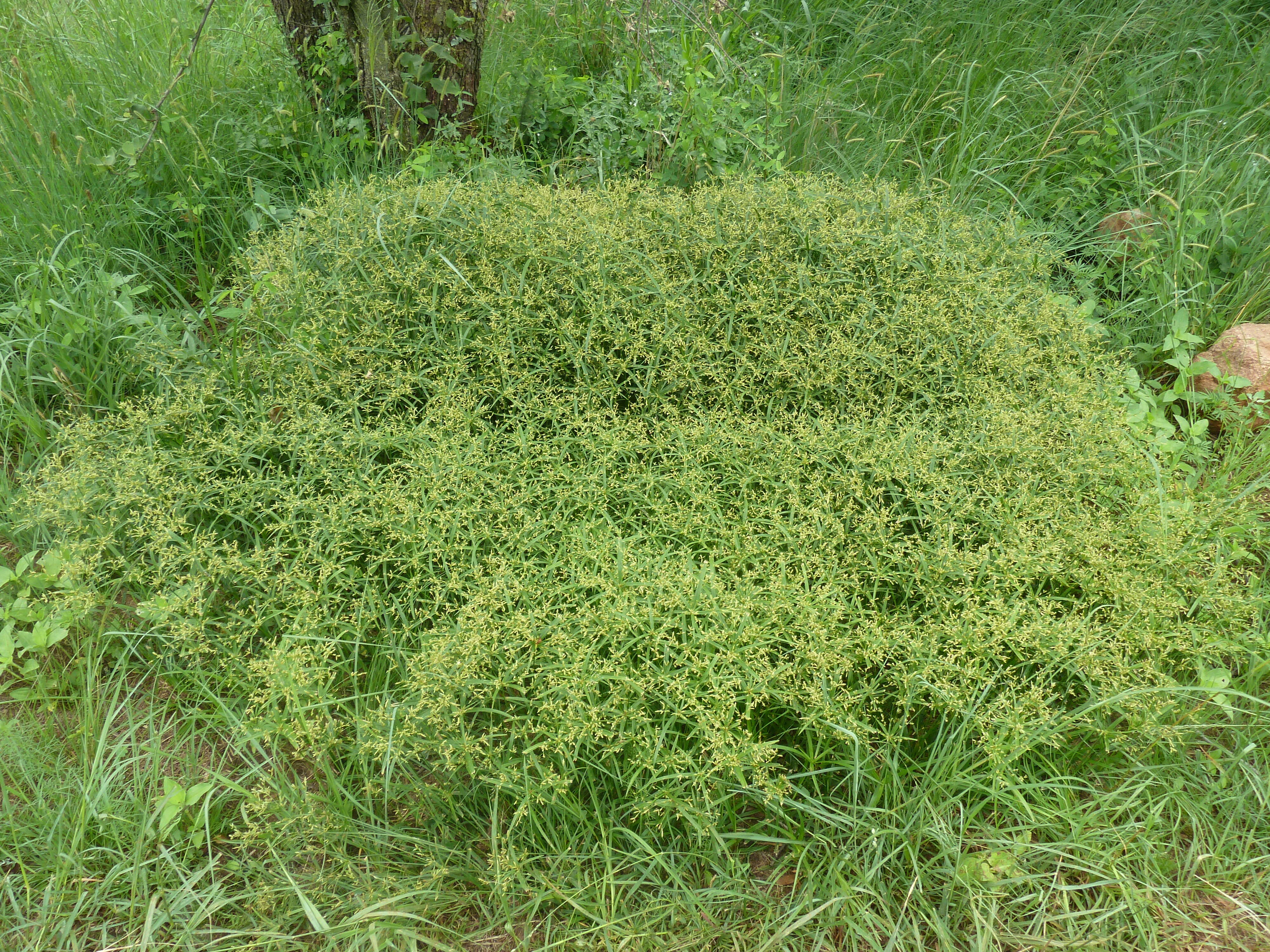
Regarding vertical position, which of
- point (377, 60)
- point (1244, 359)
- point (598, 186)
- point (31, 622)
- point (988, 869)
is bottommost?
point (988, 869)

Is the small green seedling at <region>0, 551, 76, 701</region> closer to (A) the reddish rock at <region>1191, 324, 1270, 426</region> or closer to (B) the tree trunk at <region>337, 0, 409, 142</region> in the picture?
(B) the tree trunk at <region>337, 0, 409, 142</region>

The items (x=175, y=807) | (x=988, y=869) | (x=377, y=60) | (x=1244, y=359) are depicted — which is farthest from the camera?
(x=377, y=60)

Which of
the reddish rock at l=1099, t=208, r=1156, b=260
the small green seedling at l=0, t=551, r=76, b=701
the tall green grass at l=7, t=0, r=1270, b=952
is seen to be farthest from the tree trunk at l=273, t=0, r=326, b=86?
the reddish rock at l=1099, t=208, r=1156, b=260

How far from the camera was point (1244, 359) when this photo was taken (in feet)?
9.89

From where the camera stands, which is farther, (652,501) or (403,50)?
(403,50)

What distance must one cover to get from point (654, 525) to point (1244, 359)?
2398 mm

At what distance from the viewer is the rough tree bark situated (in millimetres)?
3449

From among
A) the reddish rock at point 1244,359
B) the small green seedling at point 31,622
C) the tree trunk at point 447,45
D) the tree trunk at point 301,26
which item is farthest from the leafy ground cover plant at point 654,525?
the tree trunk at point 301,26

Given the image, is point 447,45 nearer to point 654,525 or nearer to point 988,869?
point 654,525

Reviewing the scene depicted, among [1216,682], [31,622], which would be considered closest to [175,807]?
[31,622]

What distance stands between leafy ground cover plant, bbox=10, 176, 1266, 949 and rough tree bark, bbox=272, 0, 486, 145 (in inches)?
26.1

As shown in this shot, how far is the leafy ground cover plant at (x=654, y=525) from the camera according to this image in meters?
1.89

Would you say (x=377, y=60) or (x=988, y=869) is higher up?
(x=377, y=60)

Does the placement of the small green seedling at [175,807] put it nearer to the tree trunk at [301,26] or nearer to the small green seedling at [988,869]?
the small green seedling at [988,869]
